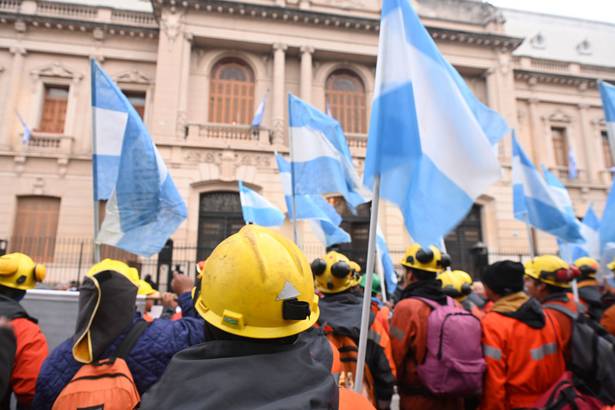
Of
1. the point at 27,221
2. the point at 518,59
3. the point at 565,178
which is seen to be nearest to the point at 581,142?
the point at 565,178

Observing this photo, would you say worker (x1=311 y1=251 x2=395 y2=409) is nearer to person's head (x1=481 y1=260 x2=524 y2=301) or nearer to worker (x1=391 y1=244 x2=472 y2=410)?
worker (x1=391 y1=244 x2=472 y2=410)

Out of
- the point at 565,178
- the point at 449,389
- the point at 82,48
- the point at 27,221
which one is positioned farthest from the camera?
the point at 565,178

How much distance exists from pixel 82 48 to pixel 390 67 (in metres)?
18.4

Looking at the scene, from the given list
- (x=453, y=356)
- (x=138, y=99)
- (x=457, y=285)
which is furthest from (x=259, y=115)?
(x=453, y=356)

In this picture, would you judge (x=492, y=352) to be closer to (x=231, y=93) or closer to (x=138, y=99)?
(x=231, y=93)

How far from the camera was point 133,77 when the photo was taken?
1678 cm

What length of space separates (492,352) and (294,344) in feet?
6.85

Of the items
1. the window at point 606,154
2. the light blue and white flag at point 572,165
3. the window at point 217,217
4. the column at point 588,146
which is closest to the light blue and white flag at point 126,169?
the window at point 217,217

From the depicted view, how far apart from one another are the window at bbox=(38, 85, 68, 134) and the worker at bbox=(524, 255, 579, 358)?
60.0 ft

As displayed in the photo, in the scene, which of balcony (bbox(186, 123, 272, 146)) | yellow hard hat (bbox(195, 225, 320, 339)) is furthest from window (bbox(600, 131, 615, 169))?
yellow hard hat (bbox(195, 225, 320, 339))

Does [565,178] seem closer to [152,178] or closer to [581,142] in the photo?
[581,142]

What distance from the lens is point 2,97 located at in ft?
51.4

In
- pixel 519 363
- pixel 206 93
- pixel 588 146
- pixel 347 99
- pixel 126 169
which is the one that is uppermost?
pixel 347 99

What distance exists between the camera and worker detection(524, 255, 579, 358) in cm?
276
